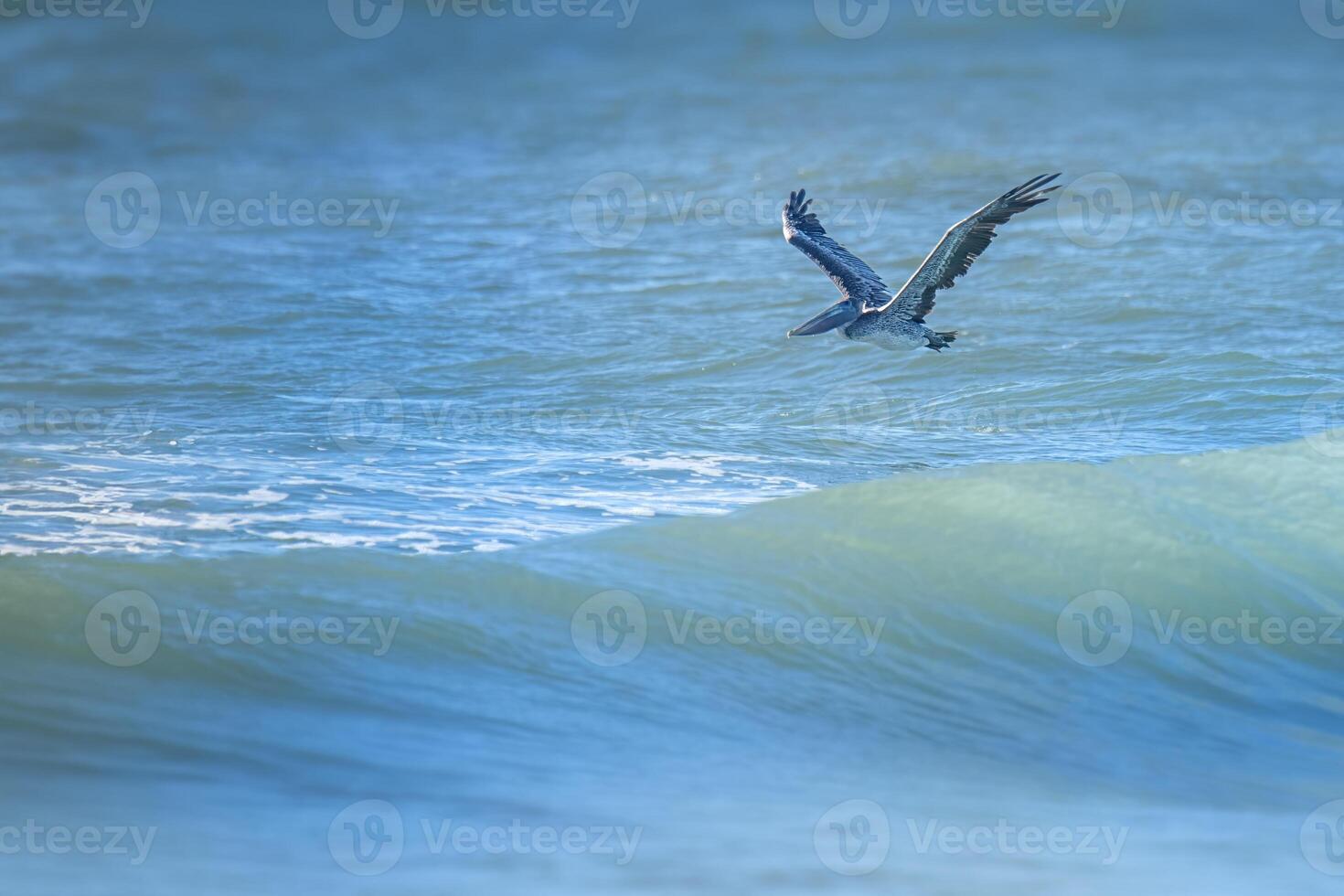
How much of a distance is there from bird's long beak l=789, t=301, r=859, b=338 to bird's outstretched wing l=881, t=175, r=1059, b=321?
20.6 inches

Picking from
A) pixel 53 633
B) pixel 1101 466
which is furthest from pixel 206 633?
pixel 1101 466

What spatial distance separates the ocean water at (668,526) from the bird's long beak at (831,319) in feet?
2.17

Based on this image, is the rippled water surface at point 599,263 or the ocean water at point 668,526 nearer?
the ocean water at point 668,526

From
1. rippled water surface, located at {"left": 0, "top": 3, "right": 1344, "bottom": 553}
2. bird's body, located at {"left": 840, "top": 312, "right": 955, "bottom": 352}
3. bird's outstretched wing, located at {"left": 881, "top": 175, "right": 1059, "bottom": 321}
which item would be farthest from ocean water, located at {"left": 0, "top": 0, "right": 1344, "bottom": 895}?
bird's outstretched wing, located at {"left": 881, "top": 175, "right": 1059, "bottom": 321}

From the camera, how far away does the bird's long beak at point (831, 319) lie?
8.63 metres

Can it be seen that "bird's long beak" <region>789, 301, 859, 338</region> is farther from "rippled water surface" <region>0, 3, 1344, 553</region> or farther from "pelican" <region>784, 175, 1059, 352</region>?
"rippled water surface" <region>0, 3, 1344, 553</region>

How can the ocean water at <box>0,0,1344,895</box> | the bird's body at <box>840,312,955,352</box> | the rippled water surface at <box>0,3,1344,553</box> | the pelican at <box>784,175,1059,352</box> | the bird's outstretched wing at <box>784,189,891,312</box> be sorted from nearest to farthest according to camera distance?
the ocean water at <box>0,0,1344,895</box> < the pelican at <box>784,175,1059,352</box> < the rippled water surface at <box>0,3,1344,553</box> < the bird's body at <box>840,312,955,352</box> < the bird's outstretched wing at <box>784,189,891,312</box>

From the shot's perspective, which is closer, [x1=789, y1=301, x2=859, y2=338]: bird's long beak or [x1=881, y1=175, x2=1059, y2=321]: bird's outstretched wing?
[x1=881, y1=175, x2=1059, y2=321]: bird's outstretched wing

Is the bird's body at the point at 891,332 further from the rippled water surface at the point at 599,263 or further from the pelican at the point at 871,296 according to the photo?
the rippled water surface at the point at 599,263

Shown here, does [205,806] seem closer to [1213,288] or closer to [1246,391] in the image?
[1246,391]

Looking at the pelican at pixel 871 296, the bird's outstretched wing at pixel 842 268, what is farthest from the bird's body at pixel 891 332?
the bird's outstretched wing at pixel 842 268

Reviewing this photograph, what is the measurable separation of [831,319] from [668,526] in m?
2.48

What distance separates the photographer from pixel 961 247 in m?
7.27

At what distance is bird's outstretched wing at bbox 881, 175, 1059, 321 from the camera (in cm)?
681
